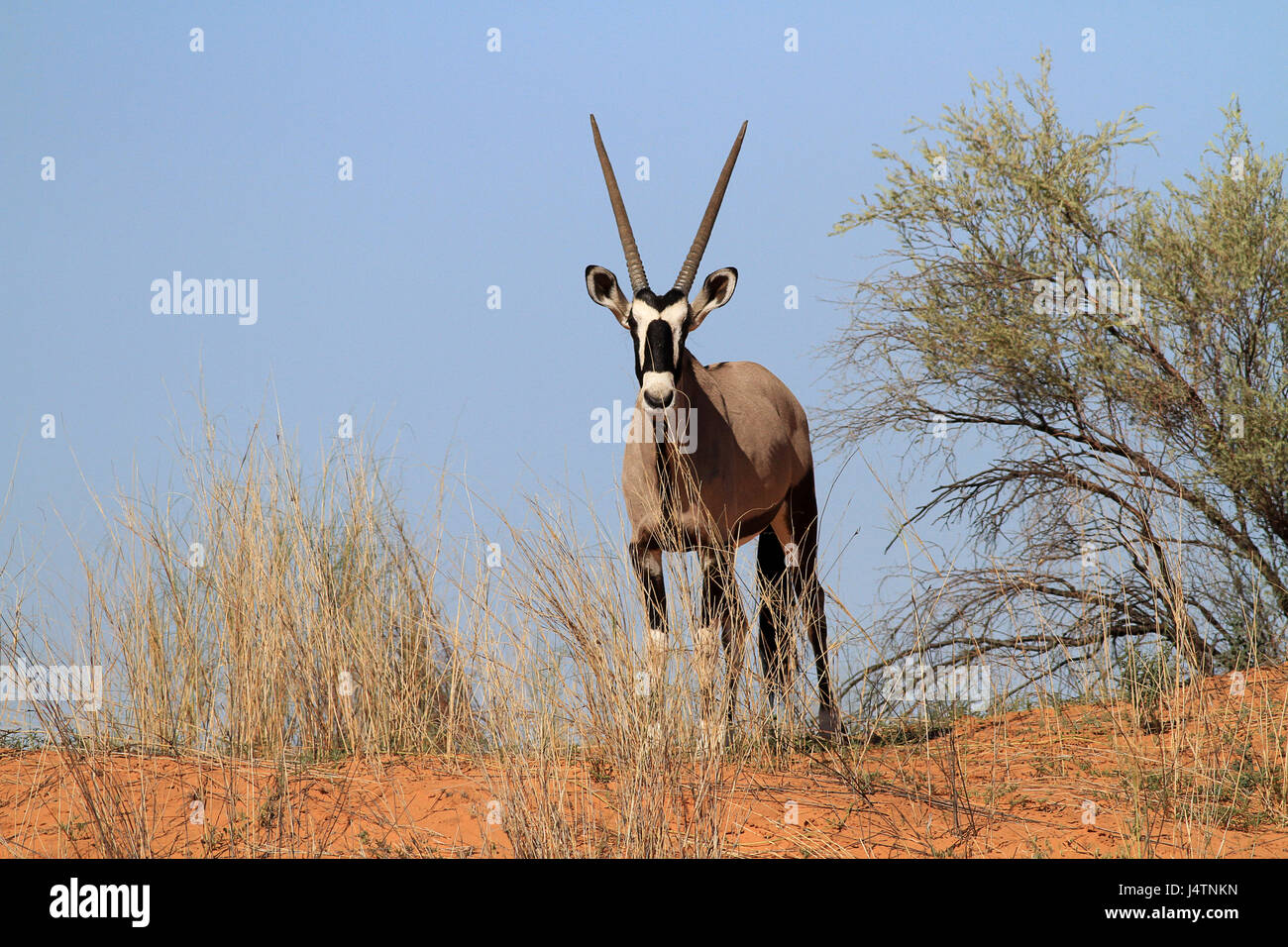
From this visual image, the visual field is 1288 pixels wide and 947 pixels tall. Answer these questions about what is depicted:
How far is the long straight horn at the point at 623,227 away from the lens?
693 centimetres

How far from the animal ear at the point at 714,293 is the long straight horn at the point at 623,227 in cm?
32

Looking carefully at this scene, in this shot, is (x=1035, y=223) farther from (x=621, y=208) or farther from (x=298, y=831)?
(x=298, y=831)

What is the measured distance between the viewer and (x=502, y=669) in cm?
503

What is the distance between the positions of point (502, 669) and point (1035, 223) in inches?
282

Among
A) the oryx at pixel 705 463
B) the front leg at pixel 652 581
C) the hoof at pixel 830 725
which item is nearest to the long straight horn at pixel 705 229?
the oryx at pixel 705 463

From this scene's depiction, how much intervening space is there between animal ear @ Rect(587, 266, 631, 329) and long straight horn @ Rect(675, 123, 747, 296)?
32cm

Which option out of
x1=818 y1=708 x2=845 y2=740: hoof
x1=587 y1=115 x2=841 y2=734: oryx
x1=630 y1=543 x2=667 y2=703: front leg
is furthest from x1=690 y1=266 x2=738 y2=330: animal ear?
x1=818 y1=708 x2=845 y2=740: hoof

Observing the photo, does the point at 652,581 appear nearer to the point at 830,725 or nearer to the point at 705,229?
the point at 830,725

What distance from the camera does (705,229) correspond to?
7148 mm

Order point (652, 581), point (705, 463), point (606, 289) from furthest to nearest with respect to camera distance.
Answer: point (606, 289), point (705, 463), point (652, 581)

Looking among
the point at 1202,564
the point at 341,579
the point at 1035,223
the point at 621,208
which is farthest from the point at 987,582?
the point at 341,579

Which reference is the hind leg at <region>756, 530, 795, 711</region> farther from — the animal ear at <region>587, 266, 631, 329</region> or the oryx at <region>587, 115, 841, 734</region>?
the animal ear at <region>587, 266, 631, 329</region>

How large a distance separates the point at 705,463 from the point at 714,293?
36.3 inches

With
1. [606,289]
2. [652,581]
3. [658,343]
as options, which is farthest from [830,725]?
[606,289]
